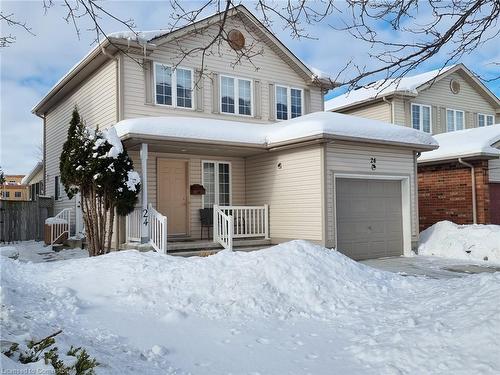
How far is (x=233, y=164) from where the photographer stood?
47.2 ft

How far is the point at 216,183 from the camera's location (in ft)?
46.1

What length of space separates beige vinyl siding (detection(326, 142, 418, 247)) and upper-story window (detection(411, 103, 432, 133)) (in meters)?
7.41

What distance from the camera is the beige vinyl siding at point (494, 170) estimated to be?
52.1 ft

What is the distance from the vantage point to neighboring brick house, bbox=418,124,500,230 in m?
15.2

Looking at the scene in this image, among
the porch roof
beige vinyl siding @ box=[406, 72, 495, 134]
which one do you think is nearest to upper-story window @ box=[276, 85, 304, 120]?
the porch roof

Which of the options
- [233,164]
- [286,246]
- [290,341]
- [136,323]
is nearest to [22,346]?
[136,323]

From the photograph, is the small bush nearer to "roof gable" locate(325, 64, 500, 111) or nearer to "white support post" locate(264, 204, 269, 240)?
"white support post" locate(264, 204, 269, 240)

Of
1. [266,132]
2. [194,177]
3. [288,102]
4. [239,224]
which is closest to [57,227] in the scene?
[194,177]

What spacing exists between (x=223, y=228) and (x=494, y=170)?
1016cm

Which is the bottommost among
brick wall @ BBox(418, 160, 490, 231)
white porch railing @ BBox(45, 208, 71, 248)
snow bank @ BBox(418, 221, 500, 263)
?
snow bank @ BBox(418, 221, 500, 263)

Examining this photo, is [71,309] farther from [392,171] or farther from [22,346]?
[392,171]

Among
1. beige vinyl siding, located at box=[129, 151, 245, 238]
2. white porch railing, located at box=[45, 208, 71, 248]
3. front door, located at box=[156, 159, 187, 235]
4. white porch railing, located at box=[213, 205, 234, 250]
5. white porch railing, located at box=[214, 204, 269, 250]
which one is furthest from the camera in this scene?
white porch railing, located at box=[45, 208, 71, 248]

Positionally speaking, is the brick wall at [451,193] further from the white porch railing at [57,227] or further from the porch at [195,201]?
the white porch railing at [57,227]

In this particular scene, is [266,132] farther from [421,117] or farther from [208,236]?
[421,117]
